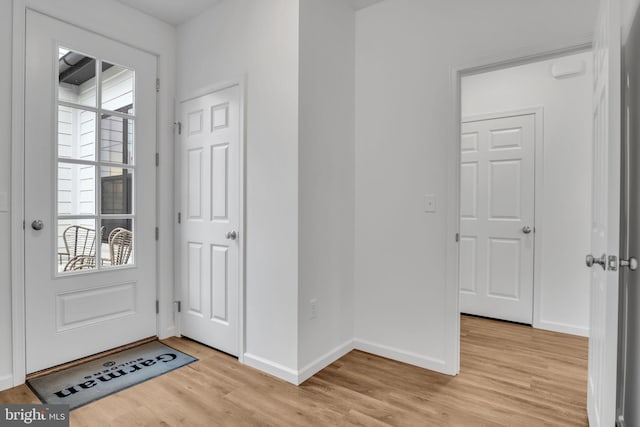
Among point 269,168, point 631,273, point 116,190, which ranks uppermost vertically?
point 269,168

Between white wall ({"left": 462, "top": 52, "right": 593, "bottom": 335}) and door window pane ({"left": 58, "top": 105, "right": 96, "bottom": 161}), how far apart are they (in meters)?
3.68

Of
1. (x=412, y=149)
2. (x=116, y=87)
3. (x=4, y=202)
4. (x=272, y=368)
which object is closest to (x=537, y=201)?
(x=412, y=149)

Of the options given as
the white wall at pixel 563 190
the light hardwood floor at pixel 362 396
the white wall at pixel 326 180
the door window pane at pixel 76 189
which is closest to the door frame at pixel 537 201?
the white wall at pixel 563 190

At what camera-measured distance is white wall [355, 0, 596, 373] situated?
235cm

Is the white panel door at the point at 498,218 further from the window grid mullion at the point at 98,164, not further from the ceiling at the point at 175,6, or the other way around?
the window grid mullion at the point at 98,164

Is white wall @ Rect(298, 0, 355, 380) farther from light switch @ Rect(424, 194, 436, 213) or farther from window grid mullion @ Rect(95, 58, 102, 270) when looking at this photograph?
window grid mullion @ Rect(95, 58, 102, 270)

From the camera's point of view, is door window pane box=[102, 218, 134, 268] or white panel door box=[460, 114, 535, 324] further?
white panel door box=[460, 114, 535, 324]

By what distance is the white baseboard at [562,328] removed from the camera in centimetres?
313

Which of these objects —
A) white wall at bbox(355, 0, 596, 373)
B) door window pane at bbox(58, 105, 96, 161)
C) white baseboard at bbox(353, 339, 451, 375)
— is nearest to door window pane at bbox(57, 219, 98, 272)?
door window pane at bbox(58, 105, 96, 161)

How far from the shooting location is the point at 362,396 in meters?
2.14

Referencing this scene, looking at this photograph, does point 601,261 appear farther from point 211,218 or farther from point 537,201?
point 211,218

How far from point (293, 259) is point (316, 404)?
0.84 meters

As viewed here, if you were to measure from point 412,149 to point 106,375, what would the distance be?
2.52 metres
